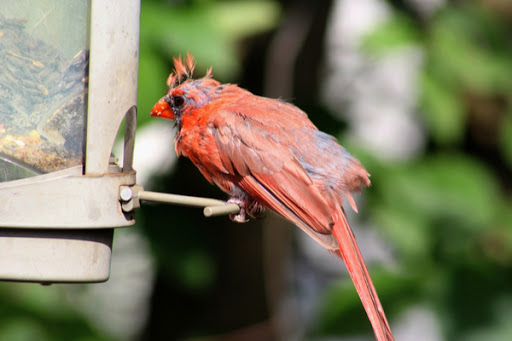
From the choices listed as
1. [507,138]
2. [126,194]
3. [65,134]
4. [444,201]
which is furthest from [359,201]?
[65,134]

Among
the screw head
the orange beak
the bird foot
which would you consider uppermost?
the orange beak

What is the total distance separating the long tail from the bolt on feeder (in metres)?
0.46

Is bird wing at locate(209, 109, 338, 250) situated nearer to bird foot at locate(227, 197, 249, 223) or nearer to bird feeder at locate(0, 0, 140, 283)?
bird foot at locate(227, 197, 249, 223)

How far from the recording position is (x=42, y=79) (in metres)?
2.61

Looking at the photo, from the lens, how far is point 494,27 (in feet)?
13.9

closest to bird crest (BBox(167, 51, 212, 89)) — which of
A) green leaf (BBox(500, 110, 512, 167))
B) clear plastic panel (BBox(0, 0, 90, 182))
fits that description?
clear plastic panel (BBox(0, 0, 90, 182))

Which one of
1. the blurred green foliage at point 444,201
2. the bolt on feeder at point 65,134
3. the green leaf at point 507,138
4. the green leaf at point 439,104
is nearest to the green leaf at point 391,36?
the blurred green foliage at point 444,201

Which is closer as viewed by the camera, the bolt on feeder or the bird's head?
the bolt on feeder

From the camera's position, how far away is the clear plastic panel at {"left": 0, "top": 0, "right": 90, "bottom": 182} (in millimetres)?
2566

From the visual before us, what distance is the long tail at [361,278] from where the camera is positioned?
265 centimetres

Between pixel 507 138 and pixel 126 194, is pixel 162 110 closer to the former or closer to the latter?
pixel 126 194

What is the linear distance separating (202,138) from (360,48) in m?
1.48

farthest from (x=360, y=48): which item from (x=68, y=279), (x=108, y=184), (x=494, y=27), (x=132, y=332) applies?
(x=132, y=332)

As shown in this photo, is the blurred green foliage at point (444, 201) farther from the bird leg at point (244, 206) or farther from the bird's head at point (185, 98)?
the bird's head at point (185, 98)
